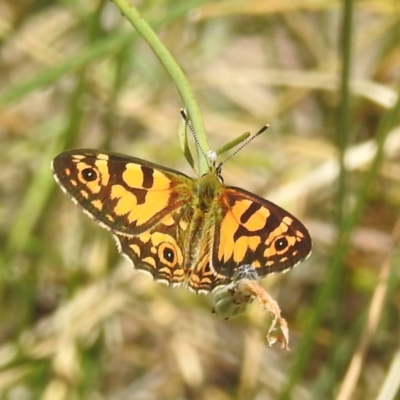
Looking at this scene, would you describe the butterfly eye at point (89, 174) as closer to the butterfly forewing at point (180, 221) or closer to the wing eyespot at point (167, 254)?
the butterfly forewing at point (180, 221)

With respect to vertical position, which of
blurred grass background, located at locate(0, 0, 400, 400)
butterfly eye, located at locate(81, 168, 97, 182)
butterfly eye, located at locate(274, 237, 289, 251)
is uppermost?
butterfly eye, located at locate(81, 168, 97, 182)

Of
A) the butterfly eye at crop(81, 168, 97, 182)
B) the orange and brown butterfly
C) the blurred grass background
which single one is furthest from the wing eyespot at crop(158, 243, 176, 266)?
the blurred grass background

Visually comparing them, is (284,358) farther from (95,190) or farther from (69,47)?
(69,47)

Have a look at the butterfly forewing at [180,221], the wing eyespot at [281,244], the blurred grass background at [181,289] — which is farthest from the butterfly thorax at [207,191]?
the blurred grass background at [181,289]

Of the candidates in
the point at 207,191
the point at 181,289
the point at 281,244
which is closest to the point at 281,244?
the point at 281,244

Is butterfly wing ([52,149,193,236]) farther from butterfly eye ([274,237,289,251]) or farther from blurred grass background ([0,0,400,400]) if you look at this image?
blurred grass background ([0,0,400,400])

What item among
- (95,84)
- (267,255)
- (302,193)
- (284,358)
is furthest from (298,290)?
(267,255)

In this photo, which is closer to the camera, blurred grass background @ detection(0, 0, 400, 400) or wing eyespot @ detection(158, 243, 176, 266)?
wing eyespot @ detection(158, 243, 176, 266)
